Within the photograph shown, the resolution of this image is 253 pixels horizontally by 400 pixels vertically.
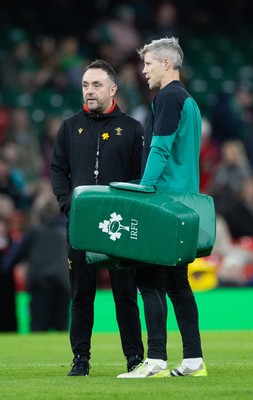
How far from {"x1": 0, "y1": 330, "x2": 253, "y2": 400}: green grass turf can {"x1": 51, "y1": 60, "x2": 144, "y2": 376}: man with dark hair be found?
0.30 metres

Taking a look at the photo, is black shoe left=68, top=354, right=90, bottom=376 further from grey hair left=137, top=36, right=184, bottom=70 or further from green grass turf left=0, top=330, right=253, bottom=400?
grey hair left=137, top=36, right=184, bottom=70

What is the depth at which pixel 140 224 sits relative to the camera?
769 cm

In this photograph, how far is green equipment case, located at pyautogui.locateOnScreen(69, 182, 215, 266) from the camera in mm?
7574

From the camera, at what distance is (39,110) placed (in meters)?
20.6

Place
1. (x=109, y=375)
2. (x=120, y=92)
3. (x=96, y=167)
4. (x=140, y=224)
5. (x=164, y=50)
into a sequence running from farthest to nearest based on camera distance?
(x=120, y=92), (x=109, y=375), (x=96, y=167), (x=164, y=50), (x=140, y=224)

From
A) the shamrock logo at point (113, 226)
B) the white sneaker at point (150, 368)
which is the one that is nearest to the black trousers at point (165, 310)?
the white sneaker at point (150, 368)

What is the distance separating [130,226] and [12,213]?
10.1 metres

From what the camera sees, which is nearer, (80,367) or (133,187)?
(133,187)

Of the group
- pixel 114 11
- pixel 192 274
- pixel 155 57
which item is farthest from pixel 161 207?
pixel 114 11

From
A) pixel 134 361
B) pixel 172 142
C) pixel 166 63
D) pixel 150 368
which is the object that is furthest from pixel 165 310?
pixel 166 63

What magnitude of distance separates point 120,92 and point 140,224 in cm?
1363

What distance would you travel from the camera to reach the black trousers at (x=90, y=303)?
8.33 meters

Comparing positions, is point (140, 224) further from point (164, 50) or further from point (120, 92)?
point (120, 92)

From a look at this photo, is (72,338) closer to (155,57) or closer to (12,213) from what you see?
(155,57)
